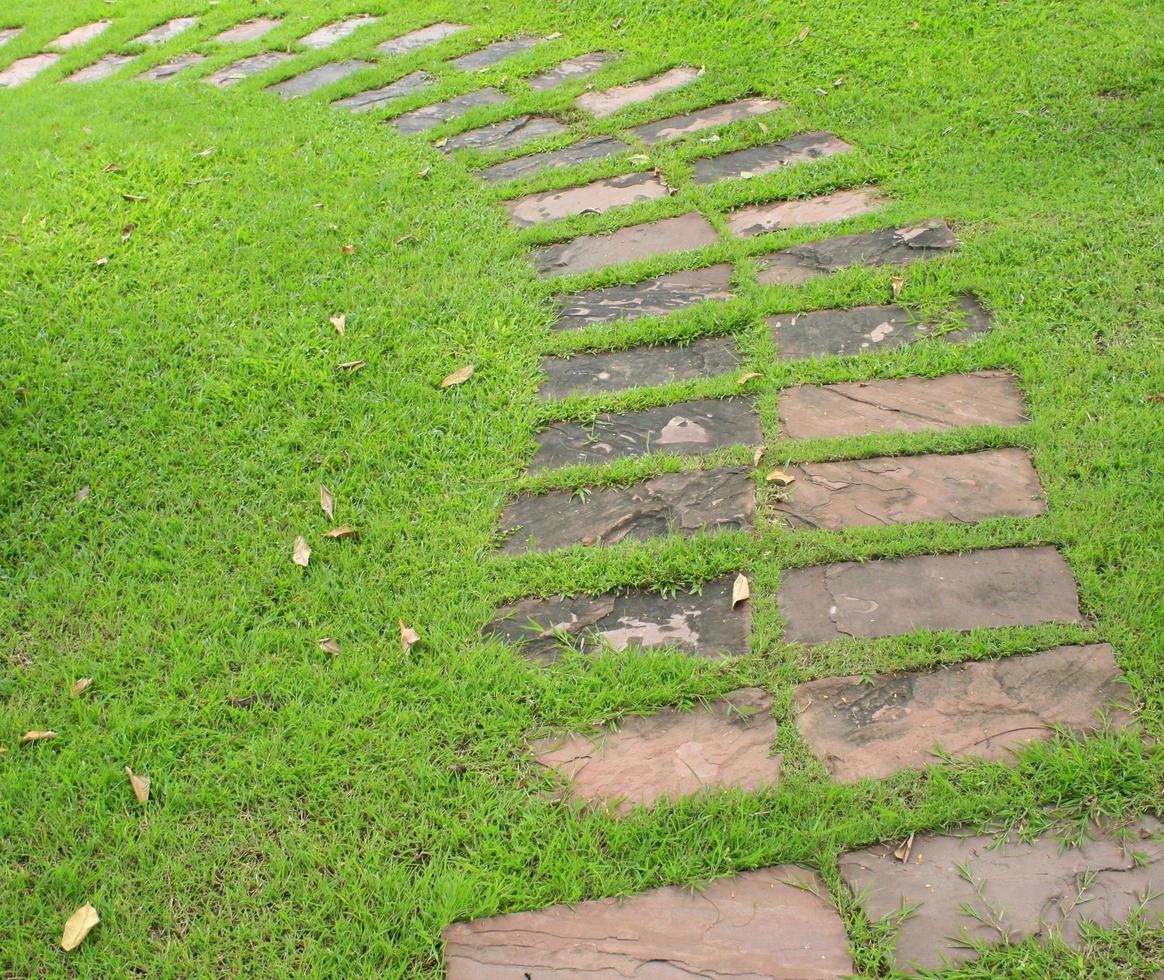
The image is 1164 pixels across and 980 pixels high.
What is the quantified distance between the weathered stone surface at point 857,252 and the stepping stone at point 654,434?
0.77 metres

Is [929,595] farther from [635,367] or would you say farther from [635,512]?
[635,367]

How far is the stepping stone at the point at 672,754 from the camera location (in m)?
2.13

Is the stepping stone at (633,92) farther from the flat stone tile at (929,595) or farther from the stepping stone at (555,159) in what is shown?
the flat stone tile at (929,595)

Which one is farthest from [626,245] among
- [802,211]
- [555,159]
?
[555,159]

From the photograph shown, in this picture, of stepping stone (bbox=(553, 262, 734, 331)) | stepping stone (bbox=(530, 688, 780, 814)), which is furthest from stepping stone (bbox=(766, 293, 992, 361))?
stepping stone (bbox=(530, 688, 780, 814))

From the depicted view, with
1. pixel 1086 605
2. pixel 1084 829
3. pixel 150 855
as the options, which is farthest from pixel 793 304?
pixel 150 855

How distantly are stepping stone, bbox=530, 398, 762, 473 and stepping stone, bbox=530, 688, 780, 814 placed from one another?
3.18 feet

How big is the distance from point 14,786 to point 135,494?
1092 millimetres

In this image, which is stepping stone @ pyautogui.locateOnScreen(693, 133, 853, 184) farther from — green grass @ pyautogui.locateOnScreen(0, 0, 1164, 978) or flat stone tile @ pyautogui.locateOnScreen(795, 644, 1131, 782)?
flat stone tile @ pyautogui.locateOnScreen(795, 644, 1131, 782)

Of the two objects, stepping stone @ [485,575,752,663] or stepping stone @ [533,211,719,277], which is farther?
stepping stone @ [533,211,719,277]

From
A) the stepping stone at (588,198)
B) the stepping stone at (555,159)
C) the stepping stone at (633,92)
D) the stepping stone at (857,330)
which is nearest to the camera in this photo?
the stepping stone at (857,330)

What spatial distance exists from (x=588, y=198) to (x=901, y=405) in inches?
81.9

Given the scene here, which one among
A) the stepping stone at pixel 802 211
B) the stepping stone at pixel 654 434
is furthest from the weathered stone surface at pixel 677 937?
the stepping stone at pixel 802 211

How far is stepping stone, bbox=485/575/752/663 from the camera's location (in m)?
2.46
